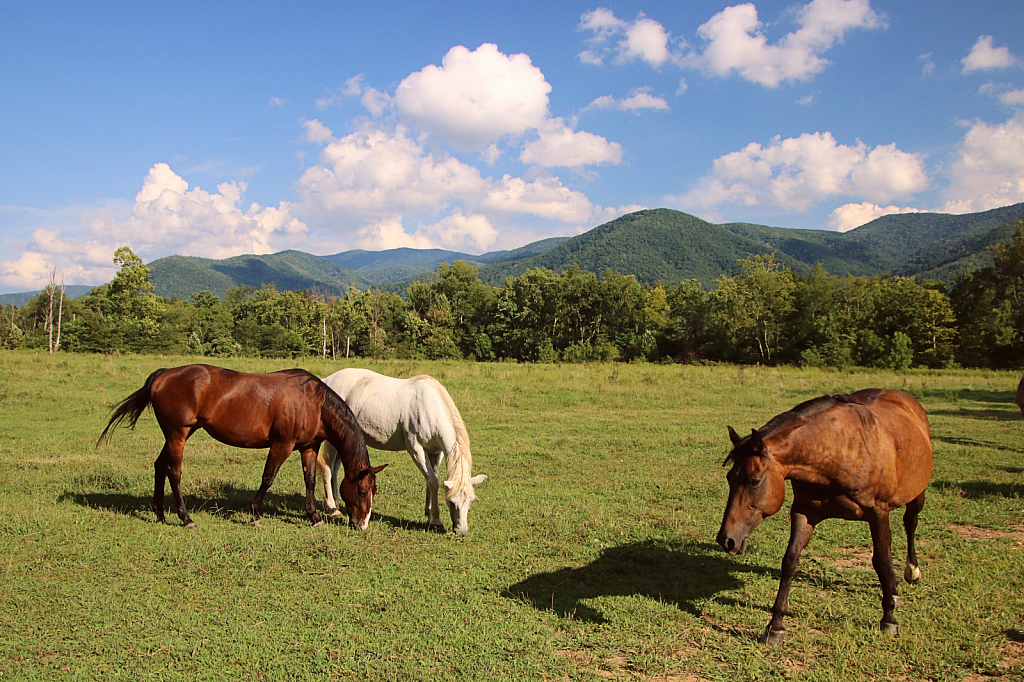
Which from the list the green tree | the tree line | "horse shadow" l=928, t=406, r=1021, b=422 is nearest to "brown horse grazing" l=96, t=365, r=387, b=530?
"horse shadow" l=928, t=406, r=1021, b=422

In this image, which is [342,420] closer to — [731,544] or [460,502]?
[460,502]

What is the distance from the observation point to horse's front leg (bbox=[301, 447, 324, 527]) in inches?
276

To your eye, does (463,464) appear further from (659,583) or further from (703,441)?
(703,441)

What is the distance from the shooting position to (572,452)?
1133 cm

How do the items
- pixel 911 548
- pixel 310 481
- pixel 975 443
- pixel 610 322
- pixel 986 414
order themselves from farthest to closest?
pixel 610 322, pixel 986 414, pixel 975 443, pixel 310 481, pixel 911 548

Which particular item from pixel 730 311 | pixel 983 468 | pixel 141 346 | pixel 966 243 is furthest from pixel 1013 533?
pixel 966 243

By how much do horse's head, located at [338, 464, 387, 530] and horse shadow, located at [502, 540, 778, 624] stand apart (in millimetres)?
2354

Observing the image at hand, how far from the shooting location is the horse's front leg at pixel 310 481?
7.02 metres

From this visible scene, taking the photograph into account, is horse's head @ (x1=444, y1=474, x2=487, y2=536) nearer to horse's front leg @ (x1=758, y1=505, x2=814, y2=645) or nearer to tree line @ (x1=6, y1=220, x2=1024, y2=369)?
horse's front leg @ (x1=758, y1=505, x2=814, y2=645)

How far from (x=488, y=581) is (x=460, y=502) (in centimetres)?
130

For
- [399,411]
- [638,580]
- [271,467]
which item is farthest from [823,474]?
[271,467]

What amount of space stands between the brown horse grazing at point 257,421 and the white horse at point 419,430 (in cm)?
44

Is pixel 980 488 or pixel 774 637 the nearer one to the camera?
pixel 774 637

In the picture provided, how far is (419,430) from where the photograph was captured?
7.05m
